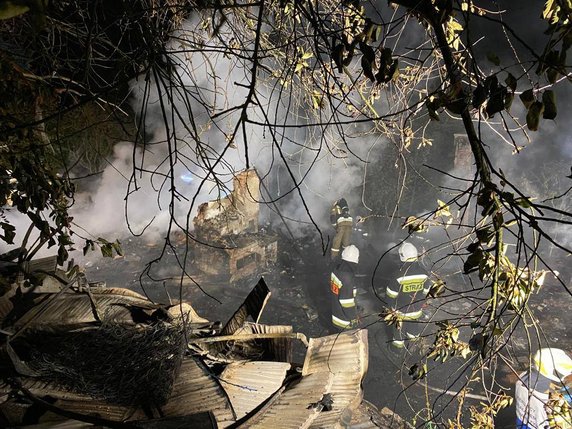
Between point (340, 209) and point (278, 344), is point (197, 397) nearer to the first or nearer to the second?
point (278, 344)

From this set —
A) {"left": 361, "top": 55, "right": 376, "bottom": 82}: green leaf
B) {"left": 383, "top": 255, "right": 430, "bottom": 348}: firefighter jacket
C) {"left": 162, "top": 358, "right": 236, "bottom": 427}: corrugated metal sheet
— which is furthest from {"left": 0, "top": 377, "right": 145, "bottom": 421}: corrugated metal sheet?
{"left": 383, "top": 255, "right": 430, "bottom": 348}: firefighter jacket

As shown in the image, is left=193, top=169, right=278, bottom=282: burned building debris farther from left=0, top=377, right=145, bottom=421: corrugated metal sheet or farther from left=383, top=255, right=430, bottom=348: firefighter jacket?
left=0, top=377, right=145, bottom=421: corrugated metal sheet

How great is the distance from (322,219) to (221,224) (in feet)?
18.8

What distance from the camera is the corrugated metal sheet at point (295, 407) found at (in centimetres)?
236

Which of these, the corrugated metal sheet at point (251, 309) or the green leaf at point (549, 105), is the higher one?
the green leaf at point (549, 105)

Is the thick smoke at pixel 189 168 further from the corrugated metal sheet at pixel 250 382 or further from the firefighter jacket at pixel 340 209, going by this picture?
the corrugated metal sheet at pixel 250 382

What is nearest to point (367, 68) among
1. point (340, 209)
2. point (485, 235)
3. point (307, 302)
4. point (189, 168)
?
point (485, 235)

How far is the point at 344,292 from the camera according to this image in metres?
7.43

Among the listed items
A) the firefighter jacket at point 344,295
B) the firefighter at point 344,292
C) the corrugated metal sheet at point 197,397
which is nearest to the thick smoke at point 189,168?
the firefighter at point 344,292

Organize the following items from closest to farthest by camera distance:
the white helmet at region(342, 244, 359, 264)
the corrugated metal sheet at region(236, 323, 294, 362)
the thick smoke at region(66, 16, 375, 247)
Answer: the corrugated metal sheet at region(236, 323, 294, 362), the white helmet at region(342, 244, 359, 264), the thick smoke at region(66, 16, 375, 247)

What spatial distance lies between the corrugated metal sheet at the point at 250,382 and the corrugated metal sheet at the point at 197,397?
14cm

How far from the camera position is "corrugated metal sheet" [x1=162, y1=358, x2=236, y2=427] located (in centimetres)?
229

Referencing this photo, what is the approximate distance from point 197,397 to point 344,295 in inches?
210

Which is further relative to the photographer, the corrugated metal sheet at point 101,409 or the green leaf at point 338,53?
the corrugated metal sheet at point 101,409
